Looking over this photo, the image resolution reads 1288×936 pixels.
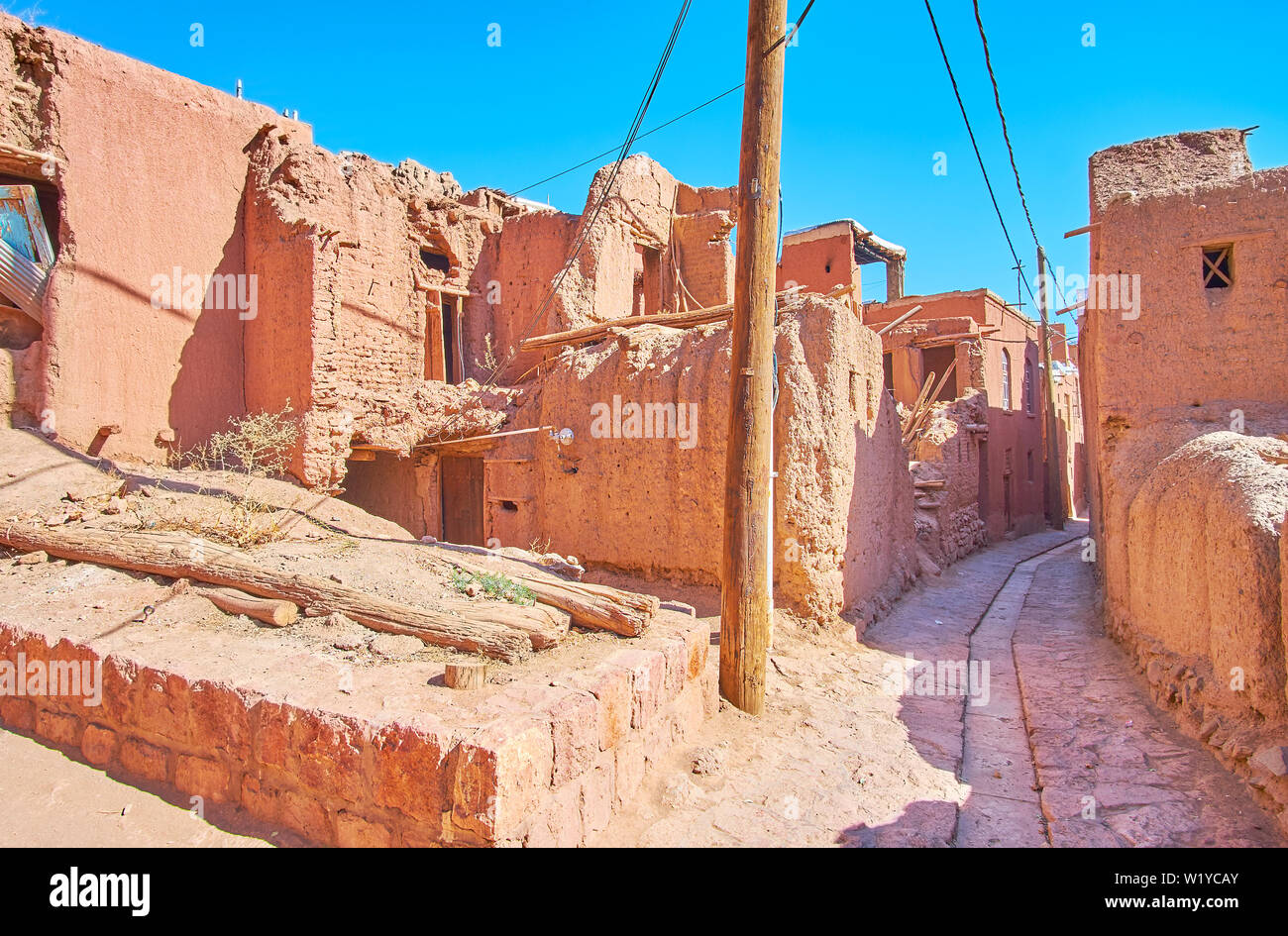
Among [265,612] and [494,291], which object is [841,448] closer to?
[265,612]

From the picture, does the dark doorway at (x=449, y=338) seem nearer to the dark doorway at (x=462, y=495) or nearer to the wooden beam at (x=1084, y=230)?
the dark doorway at (x=462, y=495)

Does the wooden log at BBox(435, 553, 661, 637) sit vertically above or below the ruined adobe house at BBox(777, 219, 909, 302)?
below

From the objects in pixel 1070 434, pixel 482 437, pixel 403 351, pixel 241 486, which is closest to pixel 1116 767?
pixel 482 437

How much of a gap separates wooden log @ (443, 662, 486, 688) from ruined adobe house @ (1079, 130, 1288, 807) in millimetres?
4495

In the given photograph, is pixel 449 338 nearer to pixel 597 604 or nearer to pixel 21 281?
pixel 21 281

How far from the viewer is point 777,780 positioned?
4.42 m

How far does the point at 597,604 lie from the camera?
472 cm

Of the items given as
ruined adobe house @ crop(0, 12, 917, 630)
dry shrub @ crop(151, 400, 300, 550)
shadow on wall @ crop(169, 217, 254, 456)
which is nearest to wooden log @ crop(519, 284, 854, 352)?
ruined adobe house @ crop(0, 12, 917, 630)

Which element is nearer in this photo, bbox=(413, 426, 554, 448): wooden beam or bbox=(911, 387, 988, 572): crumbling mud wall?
bbox=(413, 426, 554, 448): wooden beam

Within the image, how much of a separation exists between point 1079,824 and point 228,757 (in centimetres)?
457

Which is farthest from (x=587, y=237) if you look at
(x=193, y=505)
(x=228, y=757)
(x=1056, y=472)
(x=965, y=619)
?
(x=1056, y=472)

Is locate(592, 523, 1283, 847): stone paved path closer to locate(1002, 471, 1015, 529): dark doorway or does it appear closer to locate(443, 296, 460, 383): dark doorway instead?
locate(443, 296, 460, 383): dark doorway

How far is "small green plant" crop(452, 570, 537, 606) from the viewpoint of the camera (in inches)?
188

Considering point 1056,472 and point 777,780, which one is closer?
point 777,780
